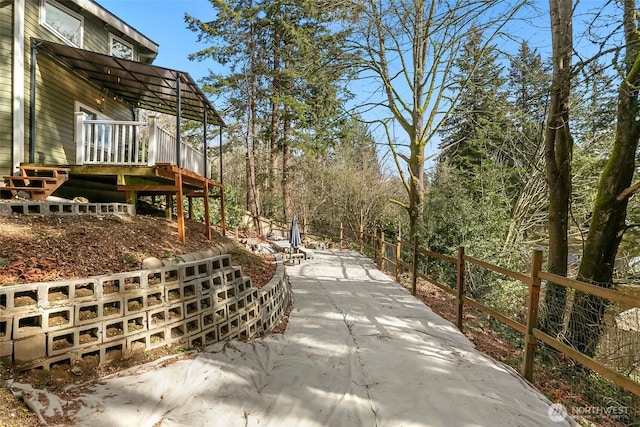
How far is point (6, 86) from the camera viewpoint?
650 cm

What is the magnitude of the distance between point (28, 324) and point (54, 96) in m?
7.29

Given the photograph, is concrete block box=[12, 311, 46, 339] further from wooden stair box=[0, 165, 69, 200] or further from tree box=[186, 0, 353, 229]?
tree box=[186, 0, 353, 229]

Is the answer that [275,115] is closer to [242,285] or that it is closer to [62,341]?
[242,285]

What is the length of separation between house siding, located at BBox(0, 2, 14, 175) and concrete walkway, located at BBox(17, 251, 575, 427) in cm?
643

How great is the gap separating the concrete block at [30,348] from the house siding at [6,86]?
591cm

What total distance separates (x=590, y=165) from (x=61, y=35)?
14.1m

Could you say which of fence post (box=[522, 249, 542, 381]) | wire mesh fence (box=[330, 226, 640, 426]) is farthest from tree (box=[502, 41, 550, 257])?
fence post (box=[522, 249, 542, 381])

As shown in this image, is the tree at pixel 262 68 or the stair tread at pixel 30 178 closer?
the stair tread at pixel 30 178

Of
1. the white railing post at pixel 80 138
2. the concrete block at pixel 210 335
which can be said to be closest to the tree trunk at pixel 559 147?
the concrete block at pixel 210 335

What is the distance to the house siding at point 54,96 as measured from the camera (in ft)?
22.9

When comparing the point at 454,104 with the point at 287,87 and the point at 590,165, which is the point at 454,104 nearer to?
the point at 590,165

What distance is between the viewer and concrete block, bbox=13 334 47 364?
235cm

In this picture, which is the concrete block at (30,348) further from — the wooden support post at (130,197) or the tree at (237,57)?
the tree at (237,57)

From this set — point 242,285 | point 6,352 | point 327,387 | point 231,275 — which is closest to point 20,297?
point 6,352
